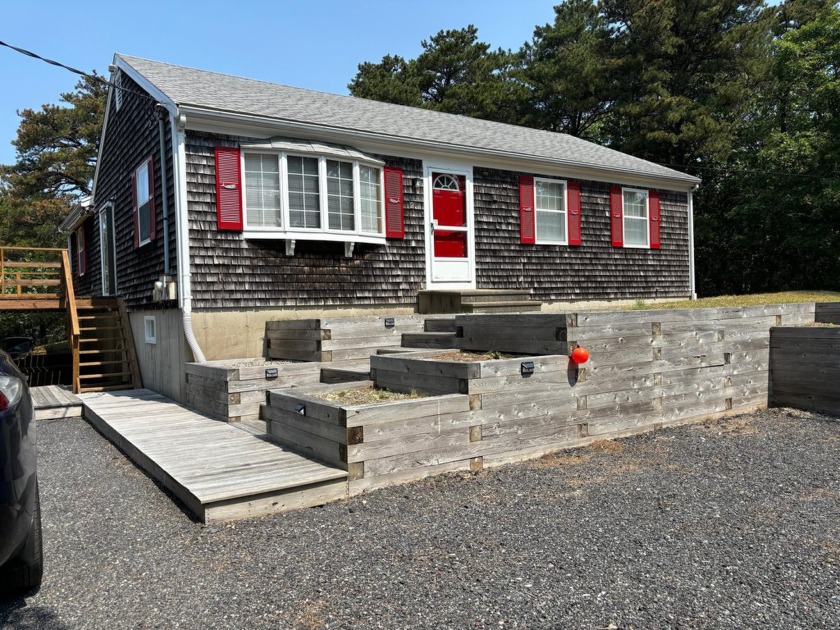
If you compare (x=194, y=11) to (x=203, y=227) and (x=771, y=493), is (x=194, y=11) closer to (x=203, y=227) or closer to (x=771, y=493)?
(x=203, y=227)

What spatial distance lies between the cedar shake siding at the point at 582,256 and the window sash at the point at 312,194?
226 cm

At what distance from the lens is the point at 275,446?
17.2 ft

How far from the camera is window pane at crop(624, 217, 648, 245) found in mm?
13109

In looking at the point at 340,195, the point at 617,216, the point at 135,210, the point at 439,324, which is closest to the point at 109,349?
the point at 135,210

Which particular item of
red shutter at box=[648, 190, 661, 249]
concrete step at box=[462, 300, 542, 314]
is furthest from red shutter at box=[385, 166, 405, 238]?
red shutter at box=[648, 190, 661, 249]

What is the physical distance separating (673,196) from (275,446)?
11734 millimetres

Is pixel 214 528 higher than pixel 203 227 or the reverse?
the reverse

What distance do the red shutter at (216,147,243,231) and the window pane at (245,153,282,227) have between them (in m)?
0.13

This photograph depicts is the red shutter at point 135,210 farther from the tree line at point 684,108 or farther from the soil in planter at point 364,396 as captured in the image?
the tree line at point 684,108

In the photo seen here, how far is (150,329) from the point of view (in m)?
10.3

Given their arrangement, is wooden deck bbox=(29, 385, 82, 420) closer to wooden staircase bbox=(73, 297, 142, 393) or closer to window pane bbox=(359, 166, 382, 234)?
wooden staircase bbox=(73, 297, 142, 393)

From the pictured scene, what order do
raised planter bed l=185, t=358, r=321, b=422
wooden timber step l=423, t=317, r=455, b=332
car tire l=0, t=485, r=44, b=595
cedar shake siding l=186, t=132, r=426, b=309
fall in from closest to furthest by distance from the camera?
car tire l=0, t=485, r=44, b=595 → raised planter bed l=185, t=358, r=321, b=422 → wooden timber step l=423, t=317, r=455, b=332 → cedar shake siding l=186, t=132, r=426, b=309

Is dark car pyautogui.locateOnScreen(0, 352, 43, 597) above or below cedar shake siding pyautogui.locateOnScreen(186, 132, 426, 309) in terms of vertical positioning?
below

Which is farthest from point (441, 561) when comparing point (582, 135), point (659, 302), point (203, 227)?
point (582, 135)
